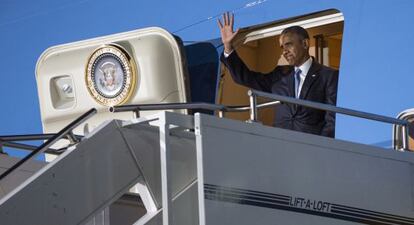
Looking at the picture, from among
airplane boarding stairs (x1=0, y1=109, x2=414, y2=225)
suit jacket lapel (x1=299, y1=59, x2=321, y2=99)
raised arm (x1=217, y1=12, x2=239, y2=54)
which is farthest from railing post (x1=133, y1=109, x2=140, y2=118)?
raised arm (x1=217, y1=12, x2=239, y2=54)

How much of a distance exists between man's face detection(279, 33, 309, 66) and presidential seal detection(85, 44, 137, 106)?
1269 mm

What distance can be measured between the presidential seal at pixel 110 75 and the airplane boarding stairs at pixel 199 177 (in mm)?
2021

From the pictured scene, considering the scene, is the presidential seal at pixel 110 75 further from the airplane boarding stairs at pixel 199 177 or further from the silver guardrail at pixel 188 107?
the airplane boarding stairs at pixel 199 177

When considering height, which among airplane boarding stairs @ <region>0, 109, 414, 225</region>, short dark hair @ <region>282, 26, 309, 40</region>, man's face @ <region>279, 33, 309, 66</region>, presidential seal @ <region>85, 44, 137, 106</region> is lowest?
airplane boarding stairs @ <region>0, 109, 414, 225</region>

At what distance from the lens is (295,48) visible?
263 inches

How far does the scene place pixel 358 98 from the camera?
6.51 metres

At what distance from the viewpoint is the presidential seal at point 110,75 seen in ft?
24.4

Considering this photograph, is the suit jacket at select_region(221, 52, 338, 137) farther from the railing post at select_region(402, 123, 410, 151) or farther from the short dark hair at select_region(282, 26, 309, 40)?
the railing post at select_region(402, 123, 410, 151)

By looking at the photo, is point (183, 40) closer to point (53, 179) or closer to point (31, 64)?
point (31, 64)

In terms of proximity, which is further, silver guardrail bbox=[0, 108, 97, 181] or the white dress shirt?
the white dress shirt

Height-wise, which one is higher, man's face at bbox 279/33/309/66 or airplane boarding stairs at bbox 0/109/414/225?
man's face at bbox 279/33/309/66

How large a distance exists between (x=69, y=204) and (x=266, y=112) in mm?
3842

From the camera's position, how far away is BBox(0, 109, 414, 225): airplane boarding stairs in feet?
16.5

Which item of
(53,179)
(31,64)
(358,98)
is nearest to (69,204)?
(53,179)
